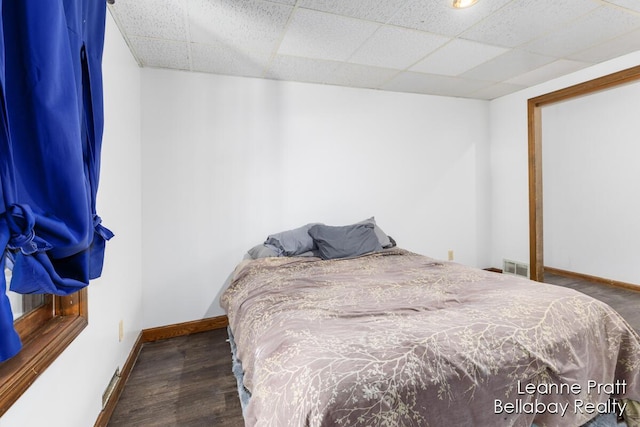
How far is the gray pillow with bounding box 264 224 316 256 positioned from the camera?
2709 mm

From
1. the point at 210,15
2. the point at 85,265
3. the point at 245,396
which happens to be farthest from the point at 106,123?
the point at 245,396

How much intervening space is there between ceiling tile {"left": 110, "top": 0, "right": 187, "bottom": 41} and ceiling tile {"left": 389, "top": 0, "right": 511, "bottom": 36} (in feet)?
4.54

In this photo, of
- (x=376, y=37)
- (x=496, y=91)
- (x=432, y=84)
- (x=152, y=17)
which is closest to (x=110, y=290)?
(x=152, y=17)

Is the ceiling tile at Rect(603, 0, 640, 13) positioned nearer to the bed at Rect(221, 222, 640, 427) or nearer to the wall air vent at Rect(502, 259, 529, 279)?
the bed at Rect(221, 222, 640, 427)

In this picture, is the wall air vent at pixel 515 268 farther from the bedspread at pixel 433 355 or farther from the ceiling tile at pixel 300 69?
the ceiling tile at pixel 300 69

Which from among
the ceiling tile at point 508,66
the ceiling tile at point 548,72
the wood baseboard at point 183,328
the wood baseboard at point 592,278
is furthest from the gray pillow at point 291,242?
the wood baseboard at point 592,278

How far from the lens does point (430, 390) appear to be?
1.02m

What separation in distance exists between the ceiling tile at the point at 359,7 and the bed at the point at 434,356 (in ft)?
5.60

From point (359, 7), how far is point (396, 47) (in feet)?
2.13

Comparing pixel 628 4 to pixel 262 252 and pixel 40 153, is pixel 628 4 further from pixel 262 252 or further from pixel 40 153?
pixel 40 153

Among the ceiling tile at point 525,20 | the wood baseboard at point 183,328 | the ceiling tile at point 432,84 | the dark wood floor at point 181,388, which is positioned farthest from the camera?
the ceiling tile at point 432,84

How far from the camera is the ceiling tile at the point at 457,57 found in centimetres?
248

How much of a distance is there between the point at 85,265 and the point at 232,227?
6.05ft

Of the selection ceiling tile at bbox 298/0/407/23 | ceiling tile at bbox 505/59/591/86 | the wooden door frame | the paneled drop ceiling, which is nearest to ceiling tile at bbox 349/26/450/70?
the paneled drop ceiling
